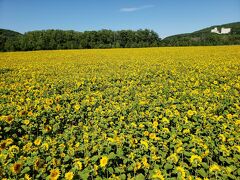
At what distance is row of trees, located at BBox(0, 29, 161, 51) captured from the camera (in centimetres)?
5598

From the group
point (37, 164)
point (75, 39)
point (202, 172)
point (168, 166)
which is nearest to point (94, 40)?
point (75, 39)

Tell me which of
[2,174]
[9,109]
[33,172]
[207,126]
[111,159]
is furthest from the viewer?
[9,109]

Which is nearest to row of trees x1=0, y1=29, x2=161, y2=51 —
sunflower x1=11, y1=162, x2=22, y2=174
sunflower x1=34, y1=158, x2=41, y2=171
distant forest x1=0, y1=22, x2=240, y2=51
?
distant forest x1=0, y1=22, x2=240, y2=51

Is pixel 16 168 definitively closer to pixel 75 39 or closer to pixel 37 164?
pixel 37 164

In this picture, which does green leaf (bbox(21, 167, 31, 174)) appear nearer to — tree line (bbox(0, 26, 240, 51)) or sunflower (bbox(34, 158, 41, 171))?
sunflower (bbox(34, 158, 41, 171))

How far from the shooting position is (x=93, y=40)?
6738cm

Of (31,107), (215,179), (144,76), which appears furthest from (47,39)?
(215,179)

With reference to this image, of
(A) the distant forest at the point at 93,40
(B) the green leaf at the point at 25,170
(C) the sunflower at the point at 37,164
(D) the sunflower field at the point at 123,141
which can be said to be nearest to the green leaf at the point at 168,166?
(D) the sunflower field at the point at 123,141

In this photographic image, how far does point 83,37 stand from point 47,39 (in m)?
9.46

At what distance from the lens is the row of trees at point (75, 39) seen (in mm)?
55984

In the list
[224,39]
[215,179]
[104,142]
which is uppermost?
[224,39]

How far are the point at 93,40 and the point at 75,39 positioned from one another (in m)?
4.94

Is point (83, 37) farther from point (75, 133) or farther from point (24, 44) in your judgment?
point (75, 133)

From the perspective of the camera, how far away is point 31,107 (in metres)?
6.45
